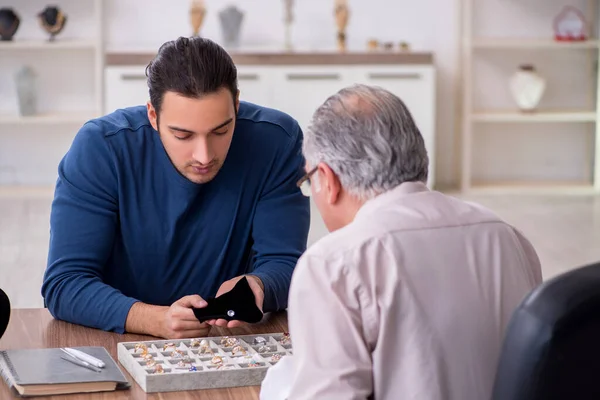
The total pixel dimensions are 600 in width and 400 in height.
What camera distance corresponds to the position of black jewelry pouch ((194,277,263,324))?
198 cm

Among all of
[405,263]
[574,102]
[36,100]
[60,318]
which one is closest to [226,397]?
[405,263]

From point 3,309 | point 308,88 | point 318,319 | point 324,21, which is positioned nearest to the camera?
point 318,319

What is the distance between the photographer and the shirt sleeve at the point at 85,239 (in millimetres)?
2098

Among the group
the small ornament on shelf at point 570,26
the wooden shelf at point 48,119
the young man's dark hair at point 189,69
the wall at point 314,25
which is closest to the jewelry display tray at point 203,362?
the young man's dark hair at point 189,69

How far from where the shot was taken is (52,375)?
1689 millimetres

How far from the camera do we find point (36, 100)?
23.5 ft

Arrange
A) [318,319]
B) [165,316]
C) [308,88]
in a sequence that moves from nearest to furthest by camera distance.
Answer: [318,319] < [165,316] < [308,88]

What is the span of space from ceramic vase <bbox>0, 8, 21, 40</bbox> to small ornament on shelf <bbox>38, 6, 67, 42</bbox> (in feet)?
0.54

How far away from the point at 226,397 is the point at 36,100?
5.88m

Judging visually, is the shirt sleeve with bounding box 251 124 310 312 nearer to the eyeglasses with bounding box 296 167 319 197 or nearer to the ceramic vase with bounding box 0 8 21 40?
the eyeglasses with bounding box 296 167 319 197

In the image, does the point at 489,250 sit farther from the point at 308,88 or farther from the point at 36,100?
the point at 36,100

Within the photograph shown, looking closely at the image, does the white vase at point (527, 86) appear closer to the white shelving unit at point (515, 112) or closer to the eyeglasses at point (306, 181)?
the white shelving unit at point (515, 112)

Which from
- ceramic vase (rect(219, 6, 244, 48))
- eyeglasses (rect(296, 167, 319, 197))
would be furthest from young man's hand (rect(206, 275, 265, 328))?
ceramic vase (rect(219, 6, 244, 48))

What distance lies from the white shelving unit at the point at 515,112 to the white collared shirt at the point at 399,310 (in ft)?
19.1
